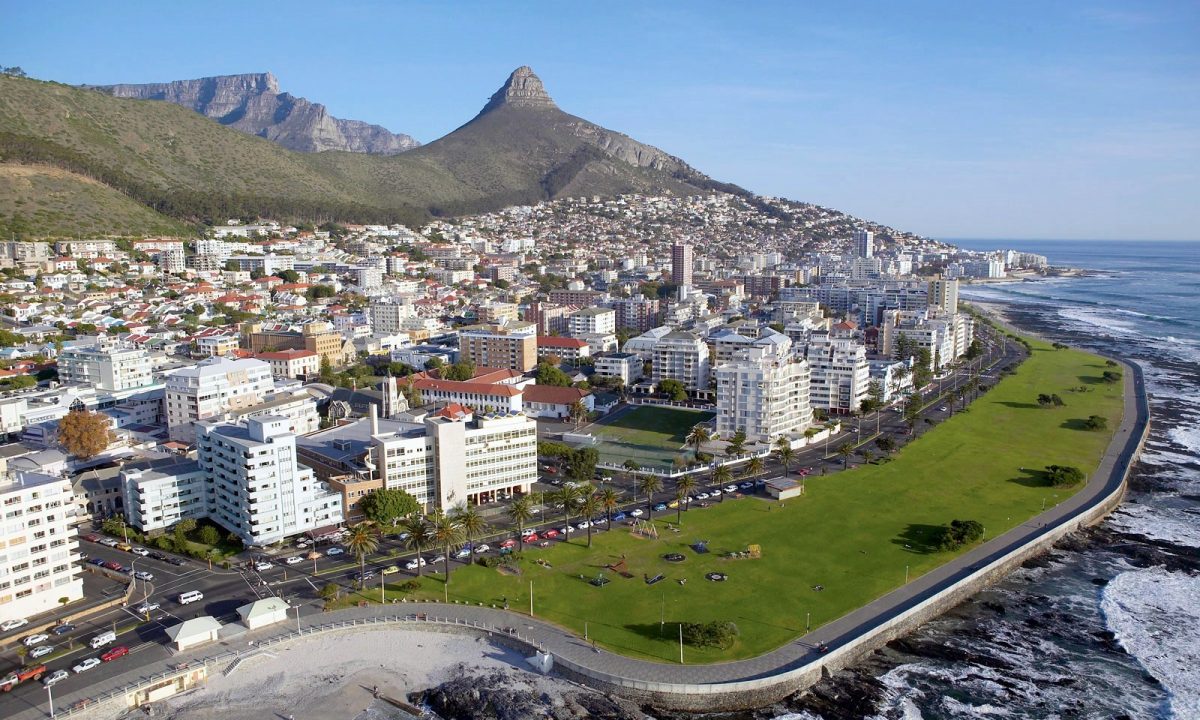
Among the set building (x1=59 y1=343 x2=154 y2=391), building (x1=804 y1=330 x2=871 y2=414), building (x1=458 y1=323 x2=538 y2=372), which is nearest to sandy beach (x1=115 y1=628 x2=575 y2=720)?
building (x1=59 y1=343 x2=154 y2=391)

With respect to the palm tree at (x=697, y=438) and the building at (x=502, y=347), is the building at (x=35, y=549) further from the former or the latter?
the building at (x=502, y=347)

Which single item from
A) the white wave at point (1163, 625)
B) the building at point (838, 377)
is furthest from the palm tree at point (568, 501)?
the building at point (838, 377)

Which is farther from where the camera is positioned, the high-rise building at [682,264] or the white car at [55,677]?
the high-rise building at [682,264]

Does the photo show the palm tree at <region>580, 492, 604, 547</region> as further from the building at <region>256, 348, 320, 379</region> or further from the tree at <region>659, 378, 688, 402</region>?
the building at <region>256, 348, 320, 379</region>

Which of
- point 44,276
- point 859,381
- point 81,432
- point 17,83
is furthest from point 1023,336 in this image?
point 17,83

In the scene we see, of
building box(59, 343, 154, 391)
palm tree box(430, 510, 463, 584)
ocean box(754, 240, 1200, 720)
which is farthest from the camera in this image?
building box(59, 343, 154, 391)

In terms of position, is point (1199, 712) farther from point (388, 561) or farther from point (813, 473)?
point (388, 561)
